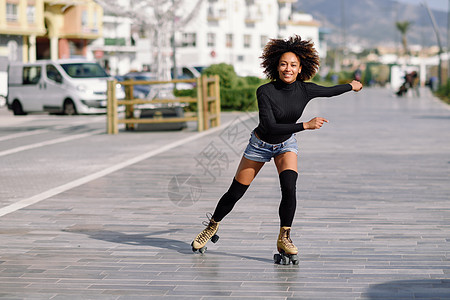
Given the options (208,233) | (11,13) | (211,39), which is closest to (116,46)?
(211,39)

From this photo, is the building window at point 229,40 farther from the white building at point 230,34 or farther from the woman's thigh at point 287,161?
the woman's thigh at point 287,161

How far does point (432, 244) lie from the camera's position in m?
6.85

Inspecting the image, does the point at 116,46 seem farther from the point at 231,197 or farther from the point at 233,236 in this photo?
the point at 231,197

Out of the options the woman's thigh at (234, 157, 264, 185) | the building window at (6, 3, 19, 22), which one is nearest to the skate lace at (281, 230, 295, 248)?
the woman's thigh at (234, 157, 264, 185)

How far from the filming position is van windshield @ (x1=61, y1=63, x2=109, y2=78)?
28.2m

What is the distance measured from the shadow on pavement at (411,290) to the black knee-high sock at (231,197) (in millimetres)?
1344

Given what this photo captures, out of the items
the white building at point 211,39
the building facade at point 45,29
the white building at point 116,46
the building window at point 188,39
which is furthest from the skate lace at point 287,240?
the building window at point 188,39

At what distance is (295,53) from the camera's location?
6.30m

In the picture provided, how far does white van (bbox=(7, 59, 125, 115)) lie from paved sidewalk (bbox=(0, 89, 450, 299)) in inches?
584

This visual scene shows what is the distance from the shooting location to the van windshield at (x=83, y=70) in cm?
2816

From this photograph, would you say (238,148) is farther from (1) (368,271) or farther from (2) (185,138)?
(1) (368,271)

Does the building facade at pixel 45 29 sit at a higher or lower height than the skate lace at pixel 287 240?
higher

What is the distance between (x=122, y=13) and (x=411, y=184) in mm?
16552

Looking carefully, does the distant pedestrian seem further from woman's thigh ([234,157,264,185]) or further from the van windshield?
the van windshield
